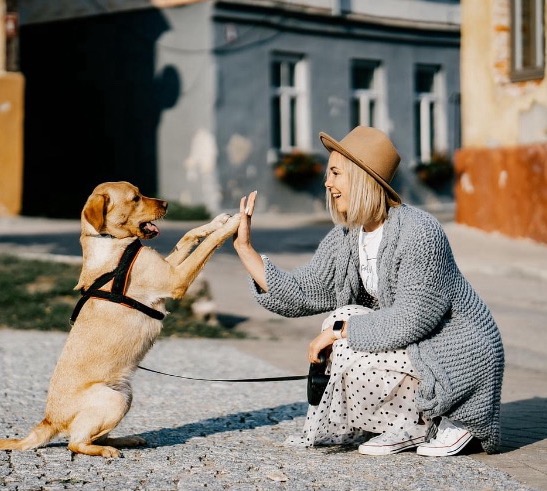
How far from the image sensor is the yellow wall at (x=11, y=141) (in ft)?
65.5

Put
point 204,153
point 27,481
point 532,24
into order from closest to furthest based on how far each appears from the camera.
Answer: point 27,481 < point 532,24 < point 204,153

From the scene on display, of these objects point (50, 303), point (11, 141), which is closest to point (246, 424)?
point (50, 303)

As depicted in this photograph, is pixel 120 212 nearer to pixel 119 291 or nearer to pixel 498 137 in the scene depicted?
pixel 119 291

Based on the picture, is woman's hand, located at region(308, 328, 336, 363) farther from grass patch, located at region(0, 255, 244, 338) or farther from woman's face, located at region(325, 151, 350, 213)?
grass patch, located at region(0, 255, 244, 338)

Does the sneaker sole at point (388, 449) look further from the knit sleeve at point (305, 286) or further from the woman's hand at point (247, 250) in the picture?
the woman's hand at point (247, 250)

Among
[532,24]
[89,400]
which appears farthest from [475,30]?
[89,400]

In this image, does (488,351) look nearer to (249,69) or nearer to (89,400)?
(89,400)

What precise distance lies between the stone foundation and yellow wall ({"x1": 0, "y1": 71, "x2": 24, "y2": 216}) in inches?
330

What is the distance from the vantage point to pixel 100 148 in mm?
24094

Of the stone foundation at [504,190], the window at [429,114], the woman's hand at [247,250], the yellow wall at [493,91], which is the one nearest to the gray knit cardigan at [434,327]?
the woman's hand at [247,250]

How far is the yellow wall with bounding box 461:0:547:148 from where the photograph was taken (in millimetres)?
14742

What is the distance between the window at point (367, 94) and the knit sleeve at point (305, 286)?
19.6 meters

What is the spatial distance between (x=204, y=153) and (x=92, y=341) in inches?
679

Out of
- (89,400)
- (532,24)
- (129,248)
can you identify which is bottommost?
(89,400)
